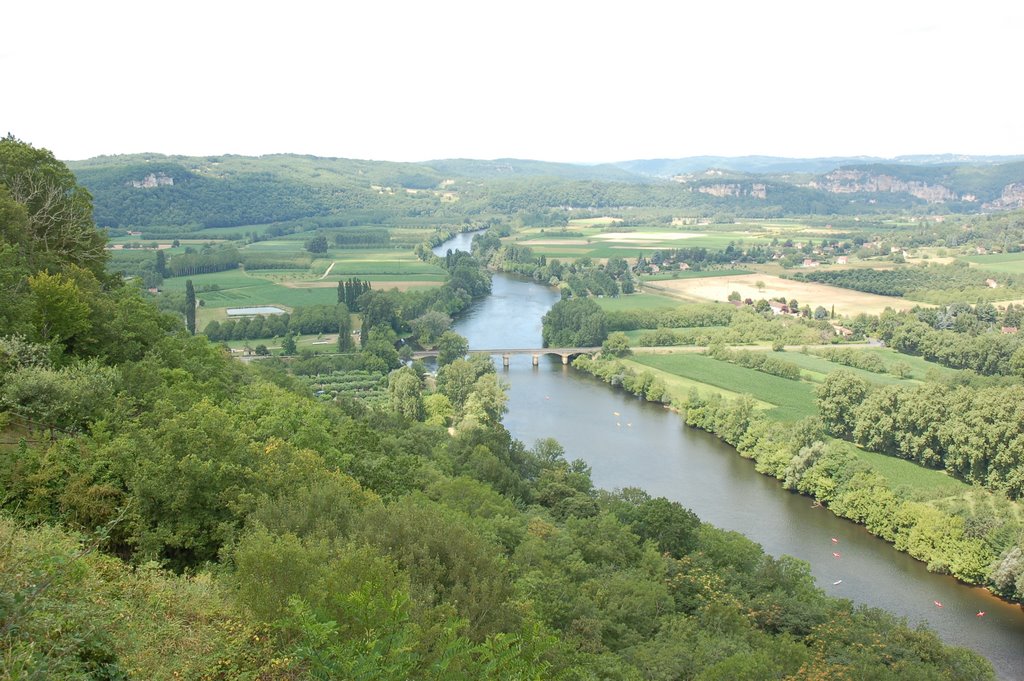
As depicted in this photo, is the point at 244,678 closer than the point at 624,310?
Yes

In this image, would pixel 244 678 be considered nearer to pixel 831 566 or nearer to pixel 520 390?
pixel 831 566

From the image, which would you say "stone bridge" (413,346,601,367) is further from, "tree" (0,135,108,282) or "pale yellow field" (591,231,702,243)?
"pale yellow field" (591,231,702,243)

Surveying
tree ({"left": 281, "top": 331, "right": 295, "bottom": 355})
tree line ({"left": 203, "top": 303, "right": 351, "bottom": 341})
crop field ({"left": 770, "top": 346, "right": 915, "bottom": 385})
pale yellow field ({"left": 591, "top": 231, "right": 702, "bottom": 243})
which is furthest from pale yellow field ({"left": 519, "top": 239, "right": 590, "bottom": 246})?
tree ({"left": 281, "top": 331, "right": 295, "bottom": 355})

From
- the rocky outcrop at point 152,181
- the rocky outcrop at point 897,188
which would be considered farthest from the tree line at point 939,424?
the rocky outcrop at point 897,188

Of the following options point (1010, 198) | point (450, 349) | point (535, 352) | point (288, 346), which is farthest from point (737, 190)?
point (288, 346)

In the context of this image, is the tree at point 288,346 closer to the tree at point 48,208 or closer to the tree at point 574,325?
the tree at point 574,325

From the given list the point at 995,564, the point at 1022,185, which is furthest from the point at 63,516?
the point at 1022,185
